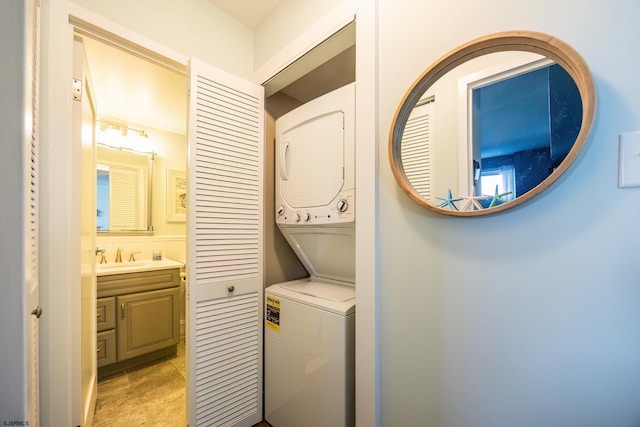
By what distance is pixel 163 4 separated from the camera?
54.0 inches

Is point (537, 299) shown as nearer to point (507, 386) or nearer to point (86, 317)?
point (507, 386)

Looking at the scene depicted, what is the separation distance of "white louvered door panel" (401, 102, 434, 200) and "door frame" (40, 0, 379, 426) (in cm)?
13

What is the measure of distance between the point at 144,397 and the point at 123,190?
200cm

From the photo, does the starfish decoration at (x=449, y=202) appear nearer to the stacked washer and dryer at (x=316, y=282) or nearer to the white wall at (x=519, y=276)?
the white wall at (x=519, y=276)

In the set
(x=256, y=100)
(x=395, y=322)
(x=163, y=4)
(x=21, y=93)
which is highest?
(x=163, y=4)

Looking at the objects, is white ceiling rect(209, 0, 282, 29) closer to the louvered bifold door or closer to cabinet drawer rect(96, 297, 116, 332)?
the louvered bifold door

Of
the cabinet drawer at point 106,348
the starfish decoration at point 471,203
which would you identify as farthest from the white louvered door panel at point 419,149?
the cabinet drawer at point 106,348

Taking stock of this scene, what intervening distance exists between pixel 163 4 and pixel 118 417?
2.62m

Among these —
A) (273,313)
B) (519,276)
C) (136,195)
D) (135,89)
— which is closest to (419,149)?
(519,276)

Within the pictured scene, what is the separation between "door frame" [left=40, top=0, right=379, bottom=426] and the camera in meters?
1.04

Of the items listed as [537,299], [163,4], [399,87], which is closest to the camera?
[537,299]

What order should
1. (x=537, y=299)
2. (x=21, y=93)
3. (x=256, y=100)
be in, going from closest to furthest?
(x=21, y=93) → (x=537, y=299) → (x=256, y=100)

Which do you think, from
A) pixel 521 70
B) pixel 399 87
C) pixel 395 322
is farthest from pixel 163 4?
pixel 395 322

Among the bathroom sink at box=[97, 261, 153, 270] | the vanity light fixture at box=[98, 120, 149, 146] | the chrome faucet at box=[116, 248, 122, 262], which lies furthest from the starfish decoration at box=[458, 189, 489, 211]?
the vanity light fixture at box=[98, 120, 149, 146]
